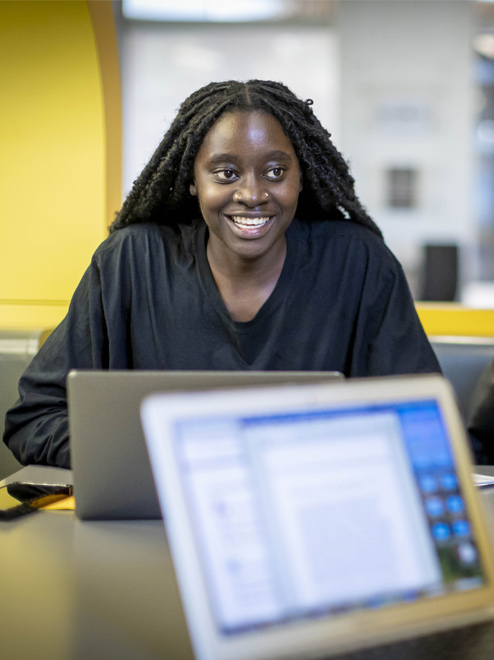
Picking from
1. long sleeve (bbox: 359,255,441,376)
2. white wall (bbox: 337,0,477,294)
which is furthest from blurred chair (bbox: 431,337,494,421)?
white wall (bbox: 337,0,477,294)

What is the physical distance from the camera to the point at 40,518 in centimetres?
112

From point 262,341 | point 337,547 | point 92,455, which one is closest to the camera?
point 337,547

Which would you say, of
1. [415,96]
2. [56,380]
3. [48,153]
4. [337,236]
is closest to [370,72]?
[415,96]

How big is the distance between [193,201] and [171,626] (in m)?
1.18

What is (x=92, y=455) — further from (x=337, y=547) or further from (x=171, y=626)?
(x=337, y=547)

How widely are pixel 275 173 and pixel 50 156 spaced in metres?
0.89

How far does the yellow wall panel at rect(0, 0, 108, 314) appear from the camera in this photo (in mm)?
2186

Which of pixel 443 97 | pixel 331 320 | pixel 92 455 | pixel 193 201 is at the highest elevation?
pixel 443 97

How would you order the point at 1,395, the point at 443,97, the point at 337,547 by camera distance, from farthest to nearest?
1. the point at 443,97
2. the point at 1,395
3. the point at 337,547

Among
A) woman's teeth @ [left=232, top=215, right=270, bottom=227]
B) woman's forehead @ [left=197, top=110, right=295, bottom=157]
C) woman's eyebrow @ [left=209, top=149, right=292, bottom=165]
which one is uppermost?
woman's forehead @ [left=197, top=110, right=295, bottom=157]

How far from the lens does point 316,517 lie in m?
0.62

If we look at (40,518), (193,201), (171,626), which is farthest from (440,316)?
(171,626)

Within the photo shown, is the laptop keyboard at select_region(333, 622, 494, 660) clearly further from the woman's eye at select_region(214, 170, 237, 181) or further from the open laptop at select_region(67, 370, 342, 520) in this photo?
the woman's eye at select_region(214, 170, 237, 181)

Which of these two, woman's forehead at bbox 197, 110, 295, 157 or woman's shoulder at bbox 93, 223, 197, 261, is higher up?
woman's forehead at bbox 197, 110, 295, 157
